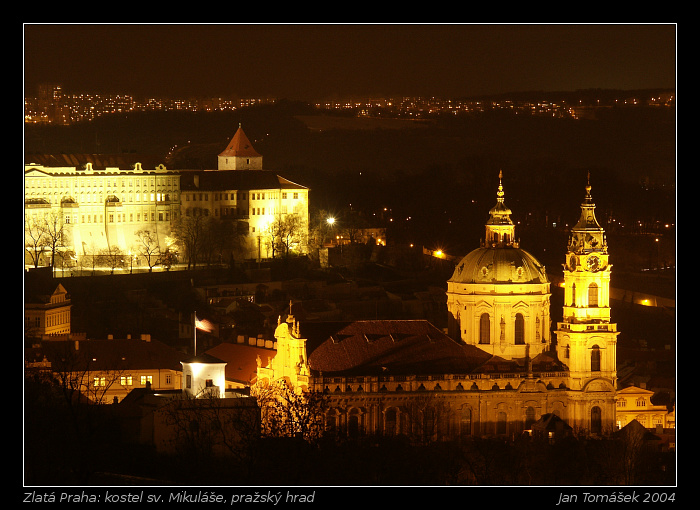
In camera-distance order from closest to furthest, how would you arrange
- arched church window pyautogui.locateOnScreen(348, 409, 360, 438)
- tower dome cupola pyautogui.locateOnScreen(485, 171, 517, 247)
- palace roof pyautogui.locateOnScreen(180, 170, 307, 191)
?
1. arched church window pyautogui.locateOnScreen(348, 409, 360, 438)
2. tower dome cupola pyautogui.locateOnScreen(485, 171, 517, 247)
3. palace roof pyautogui.locateOnScreen(180, 170, 307, 191)

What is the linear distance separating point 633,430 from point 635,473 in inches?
259

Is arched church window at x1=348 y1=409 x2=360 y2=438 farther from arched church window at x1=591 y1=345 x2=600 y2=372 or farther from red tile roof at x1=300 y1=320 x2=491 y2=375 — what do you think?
arched church window at x1=591 y1=345 x2=600 y2=372

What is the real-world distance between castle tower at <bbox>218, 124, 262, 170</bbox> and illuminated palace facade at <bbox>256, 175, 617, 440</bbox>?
57362 millimetres

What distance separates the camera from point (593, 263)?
72.1 meters

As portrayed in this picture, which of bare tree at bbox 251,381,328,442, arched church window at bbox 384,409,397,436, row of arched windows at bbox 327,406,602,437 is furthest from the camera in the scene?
arched church window at bbox 384,409,397,436

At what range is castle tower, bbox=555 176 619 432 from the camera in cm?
7181

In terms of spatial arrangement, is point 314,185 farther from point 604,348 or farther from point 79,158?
point 604,348

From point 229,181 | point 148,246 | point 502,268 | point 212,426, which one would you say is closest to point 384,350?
point 502,268

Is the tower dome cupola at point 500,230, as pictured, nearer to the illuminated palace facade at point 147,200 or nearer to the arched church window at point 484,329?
the arched church window at point 484,329

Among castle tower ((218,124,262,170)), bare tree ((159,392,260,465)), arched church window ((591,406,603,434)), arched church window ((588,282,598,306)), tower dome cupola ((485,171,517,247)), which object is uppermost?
castle tower ((218,124,262,170))

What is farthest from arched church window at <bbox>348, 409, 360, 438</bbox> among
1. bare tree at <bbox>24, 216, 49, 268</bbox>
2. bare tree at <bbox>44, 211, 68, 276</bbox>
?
bare tree at <bbox>44, 211, 68, 276</bbox>

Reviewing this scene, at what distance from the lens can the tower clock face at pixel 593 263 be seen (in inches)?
2835

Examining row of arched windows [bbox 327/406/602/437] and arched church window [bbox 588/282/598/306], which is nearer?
row of arched windows [bbox 327/406/602/437]

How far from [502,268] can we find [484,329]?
1792mm
